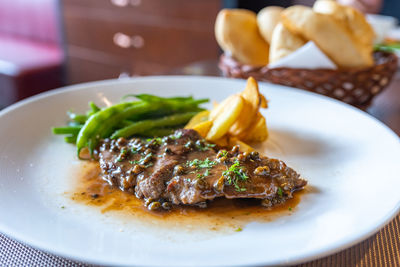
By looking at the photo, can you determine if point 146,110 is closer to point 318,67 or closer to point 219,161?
point 219,161

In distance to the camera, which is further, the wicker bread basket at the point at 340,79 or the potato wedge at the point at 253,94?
the wicker bread basket at the point at 340,79

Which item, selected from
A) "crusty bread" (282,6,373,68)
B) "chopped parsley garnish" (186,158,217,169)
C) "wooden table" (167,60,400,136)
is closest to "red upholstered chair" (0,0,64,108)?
"wooden table" (167,60,400,136)

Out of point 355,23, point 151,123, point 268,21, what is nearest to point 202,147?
point 151,123

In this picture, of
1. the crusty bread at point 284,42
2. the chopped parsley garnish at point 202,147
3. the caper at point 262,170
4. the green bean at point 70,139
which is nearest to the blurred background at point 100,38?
the crusty bread at point 284,42

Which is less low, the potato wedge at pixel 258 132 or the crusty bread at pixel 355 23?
the crusty bread at pixel 355 23

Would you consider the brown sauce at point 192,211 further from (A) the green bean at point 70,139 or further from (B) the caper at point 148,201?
(A) the green bean at point 70,139

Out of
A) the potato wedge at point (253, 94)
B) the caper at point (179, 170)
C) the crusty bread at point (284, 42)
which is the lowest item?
the caper at point (179, 170)

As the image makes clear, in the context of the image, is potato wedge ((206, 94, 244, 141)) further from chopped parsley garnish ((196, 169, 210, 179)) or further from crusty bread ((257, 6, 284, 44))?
crusty bread ((257, 6, 284, 44))
